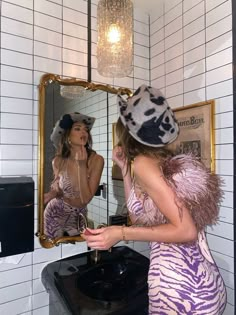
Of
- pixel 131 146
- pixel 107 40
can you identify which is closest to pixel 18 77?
pixel 107 40

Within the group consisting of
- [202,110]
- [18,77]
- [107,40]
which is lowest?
[202,110]

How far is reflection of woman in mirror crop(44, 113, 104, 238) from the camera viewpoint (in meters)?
1.37

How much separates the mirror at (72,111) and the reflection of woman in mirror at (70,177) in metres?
0.03

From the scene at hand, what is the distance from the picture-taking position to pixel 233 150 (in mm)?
1228

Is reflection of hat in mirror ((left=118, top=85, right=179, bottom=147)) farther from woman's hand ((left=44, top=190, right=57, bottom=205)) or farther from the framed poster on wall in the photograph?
woman's hand ((left=44, top=190, right=57, bottom=205))

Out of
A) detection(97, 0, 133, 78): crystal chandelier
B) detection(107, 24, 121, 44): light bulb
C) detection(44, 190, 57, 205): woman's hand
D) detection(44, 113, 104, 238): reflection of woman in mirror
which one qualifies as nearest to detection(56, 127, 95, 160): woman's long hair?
detection(44, 113, 104, 238): reflection of woman in mirror

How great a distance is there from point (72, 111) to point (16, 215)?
0.62 meters

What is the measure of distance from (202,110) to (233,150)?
29 centimetres

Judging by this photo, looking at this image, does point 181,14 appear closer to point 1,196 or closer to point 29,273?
point 1,196

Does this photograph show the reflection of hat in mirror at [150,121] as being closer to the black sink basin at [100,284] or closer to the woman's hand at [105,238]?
the woman's hand at [105,238]

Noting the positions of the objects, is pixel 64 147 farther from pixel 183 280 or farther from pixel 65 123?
pixel 183 280

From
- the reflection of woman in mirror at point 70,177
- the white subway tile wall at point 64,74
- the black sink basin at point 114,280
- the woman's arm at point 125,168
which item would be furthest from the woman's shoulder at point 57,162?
the black sink basin at point 114,280

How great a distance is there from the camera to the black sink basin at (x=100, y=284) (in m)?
1.03

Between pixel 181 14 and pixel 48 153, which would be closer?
pixel 48 153
